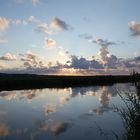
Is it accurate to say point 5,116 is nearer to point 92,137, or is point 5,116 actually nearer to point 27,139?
point 27,139

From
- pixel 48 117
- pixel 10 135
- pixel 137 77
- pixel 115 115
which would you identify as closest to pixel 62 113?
pixel 48 117

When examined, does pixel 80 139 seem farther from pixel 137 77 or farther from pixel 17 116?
pixel 17 116

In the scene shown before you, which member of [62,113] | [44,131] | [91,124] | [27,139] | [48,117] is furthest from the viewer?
[62,113]

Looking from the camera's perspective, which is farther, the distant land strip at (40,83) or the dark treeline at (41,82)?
the dark treeline at (41,82)

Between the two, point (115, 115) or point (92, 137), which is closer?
point (92, 137)

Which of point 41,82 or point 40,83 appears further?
point 41,82

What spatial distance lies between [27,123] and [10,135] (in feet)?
15.3

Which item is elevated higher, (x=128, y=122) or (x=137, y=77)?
(x=137, y=77)

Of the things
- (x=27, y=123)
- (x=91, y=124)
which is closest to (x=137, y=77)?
(x=91, y=124)

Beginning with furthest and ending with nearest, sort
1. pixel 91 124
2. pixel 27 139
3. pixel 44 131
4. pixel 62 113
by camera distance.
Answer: pixel 62 113, pixel 91 124, pixel 44 131, pixel 27 139

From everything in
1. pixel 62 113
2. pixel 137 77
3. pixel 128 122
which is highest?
pixel 137 77

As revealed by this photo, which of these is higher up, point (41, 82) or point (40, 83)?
point (41, 82)

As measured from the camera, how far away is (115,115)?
86.4ft

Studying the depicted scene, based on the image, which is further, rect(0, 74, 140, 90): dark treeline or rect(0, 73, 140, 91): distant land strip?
rect(0, 74, 140, 90): dark treeline
